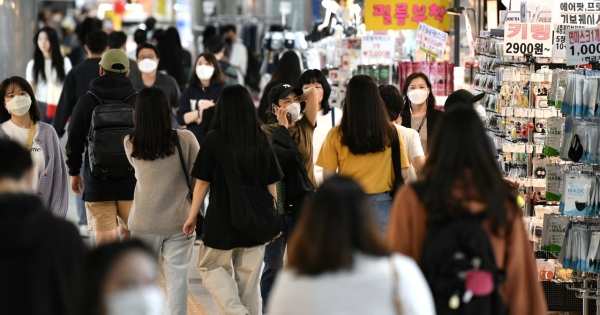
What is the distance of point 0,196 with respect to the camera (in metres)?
3.83

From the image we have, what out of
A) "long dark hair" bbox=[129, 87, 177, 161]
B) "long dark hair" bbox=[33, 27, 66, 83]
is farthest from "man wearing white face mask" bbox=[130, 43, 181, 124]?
"long dark hair" bbox=[129, 87, 177, 161]

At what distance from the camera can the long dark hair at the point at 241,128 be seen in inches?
250

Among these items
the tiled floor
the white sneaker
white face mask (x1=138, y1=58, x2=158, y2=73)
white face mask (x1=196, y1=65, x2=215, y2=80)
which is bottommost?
the tiled floor

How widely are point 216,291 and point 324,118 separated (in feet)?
6.63

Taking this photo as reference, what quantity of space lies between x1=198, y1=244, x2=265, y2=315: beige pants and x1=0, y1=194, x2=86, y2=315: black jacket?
2.74 m

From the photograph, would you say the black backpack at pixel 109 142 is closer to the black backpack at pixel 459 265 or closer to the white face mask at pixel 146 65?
the white face mask at pixel 146 65

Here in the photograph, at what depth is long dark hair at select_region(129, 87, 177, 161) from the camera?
22.0 feet

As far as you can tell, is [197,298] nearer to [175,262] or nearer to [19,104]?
[175,262]

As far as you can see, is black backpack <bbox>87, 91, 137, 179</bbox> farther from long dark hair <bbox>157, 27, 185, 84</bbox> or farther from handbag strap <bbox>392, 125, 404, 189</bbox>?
long dark hair <bbox>157, 27, 185, 84</bbox>

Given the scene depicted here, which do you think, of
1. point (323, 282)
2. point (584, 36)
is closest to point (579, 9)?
point (584, 36)

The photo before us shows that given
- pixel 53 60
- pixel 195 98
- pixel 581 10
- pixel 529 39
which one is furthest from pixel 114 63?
pixel 53 60

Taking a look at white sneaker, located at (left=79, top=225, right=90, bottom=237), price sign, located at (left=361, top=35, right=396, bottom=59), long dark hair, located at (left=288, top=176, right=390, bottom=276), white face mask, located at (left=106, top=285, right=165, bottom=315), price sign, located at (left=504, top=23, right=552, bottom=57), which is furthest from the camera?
price sign, located at (left=361, top=35, right=396, bottom=59)

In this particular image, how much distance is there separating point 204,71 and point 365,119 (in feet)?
14.5

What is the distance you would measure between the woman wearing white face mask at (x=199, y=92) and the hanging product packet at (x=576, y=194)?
4290 millimetres
